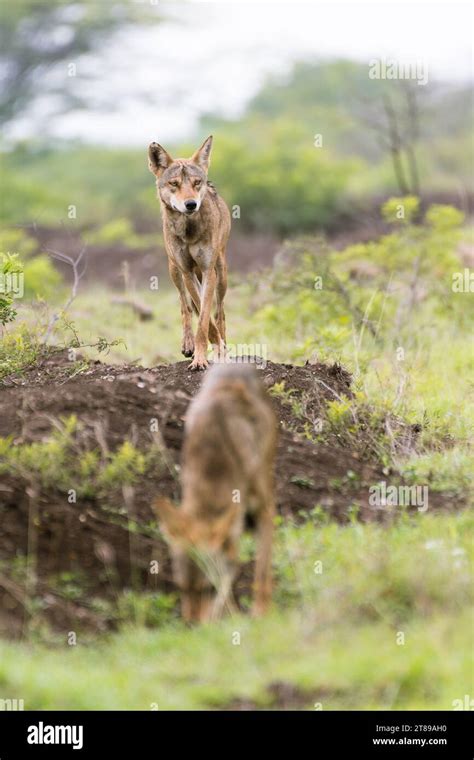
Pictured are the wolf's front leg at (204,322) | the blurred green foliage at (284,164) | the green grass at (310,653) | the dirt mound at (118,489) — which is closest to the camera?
the green grass at (310,653)

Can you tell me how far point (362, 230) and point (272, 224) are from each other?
10.6 feet

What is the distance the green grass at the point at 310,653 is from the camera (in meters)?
5.85

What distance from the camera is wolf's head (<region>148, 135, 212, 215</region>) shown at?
10.4m

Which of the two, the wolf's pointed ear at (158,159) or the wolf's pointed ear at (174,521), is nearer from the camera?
the wolf's pointed ear at (174,521)

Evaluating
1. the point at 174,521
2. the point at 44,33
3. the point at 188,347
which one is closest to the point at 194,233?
→ the point at 188,347

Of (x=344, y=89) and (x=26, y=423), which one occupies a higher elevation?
(x=344, y=89)

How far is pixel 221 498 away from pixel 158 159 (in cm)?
533

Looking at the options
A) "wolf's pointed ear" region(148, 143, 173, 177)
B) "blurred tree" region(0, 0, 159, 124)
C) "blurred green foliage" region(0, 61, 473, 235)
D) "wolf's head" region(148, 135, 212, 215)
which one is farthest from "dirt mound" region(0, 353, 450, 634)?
"blurred tree" region(0, 0, 159, 124)

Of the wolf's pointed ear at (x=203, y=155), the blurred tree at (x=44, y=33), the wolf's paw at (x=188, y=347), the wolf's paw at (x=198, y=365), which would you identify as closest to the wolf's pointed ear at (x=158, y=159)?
the wolf's pointed ear at (x=203, y=155)

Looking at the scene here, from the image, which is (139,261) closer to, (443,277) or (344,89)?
(443,277)

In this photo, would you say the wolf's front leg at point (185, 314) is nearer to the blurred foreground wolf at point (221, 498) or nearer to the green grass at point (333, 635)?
the green grass at point (333, 635)

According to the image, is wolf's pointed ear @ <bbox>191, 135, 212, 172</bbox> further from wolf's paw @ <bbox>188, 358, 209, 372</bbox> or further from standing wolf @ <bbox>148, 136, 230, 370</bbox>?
wolf's paw @ <bbox>188, 358, 209, 372</bbox>
